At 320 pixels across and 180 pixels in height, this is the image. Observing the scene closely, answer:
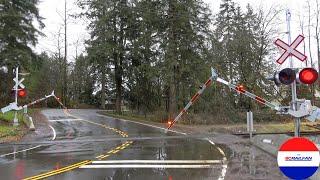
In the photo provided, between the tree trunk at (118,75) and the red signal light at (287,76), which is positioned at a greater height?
the tree trunk at (118,75)

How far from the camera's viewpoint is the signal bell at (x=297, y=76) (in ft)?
28.7

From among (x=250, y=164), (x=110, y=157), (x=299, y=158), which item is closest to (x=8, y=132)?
(x=110, y=157)

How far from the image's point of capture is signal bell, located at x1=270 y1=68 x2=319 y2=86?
8.73 m

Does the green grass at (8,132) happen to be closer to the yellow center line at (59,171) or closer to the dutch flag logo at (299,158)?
the yellow center line at (59,171)

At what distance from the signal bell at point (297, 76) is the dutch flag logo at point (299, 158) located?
1.07 meters

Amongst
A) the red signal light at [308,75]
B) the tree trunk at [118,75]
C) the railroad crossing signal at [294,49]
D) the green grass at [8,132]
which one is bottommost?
the green grass at [8,132]

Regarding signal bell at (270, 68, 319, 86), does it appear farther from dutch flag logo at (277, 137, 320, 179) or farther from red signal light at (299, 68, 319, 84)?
dutch flag logo at (277, 137, 320, 179)

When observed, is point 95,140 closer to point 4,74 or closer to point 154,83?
point 154,83

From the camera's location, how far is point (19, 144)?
24.5 meters

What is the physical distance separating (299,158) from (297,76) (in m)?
1.48

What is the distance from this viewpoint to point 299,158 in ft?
28.3

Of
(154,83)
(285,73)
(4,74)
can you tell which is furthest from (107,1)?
(285,73)

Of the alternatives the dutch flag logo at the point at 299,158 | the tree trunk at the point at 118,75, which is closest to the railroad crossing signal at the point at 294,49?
the dutch flag logo at the point at 299,158

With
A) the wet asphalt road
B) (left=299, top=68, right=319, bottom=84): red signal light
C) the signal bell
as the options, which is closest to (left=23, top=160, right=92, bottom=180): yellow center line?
the wet asphalt road
